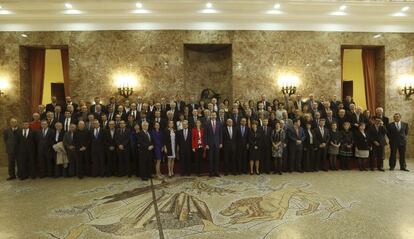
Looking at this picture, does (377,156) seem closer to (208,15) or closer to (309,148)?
(309,148)

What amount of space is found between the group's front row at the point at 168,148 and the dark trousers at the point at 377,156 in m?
0.17

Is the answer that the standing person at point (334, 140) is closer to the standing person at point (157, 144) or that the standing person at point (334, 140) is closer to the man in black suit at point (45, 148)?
the standing person at point (157, 144)

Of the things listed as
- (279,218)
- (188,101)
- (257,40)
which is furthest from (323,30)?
(279,218)

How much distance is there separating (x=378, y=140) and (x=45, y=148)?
10527 mm

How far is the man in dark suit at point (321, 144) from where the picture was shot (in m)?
Answer: 8.81

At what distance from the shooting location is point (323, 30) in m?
11.7

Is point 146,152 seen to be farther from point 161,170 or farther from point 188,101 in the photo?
point 188,101

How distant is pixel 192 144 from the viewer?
8.46 m

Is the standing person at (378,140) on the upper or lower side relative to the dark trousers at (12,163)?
upper

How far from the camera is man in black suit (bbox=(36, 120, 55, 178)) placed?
847cm

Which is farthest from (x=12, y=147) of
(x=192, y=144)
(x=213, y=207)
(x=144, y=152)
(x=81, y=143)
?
(x=213, y=207)

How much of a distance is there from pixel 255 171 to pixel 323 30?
7.02m

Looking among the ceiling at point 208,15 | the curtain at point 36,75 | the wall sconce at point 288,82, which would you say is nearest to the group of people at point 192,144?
the wall sconce at point 288,82

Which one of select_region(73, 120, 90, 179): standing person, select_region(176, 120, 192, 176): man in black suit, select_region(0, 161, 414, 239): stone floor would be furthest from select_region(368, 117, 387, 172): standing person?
select_region(73, 120, 90, 179): standing person
